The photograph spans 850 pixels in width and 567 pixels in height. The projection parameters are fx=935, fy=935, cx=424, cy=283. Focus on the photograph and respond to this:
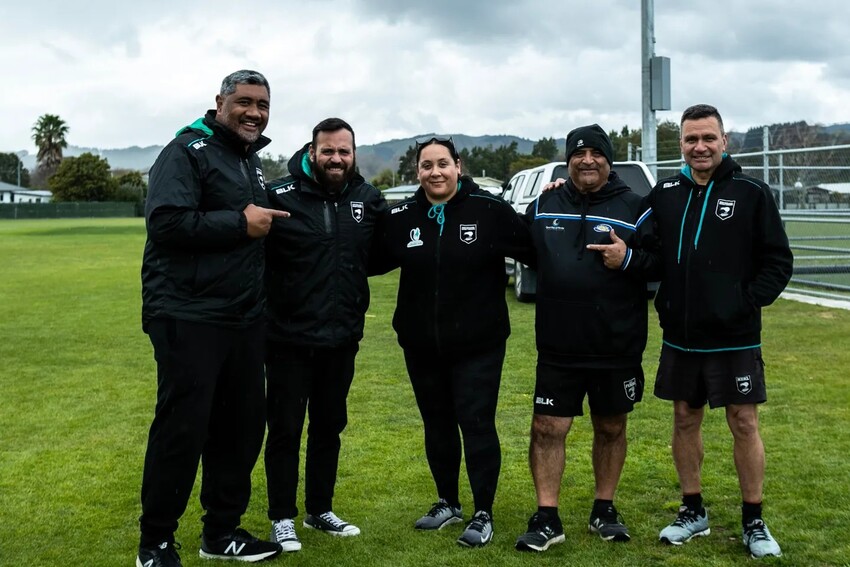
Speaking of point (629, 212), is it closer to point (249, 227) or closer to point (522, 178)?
point (249, 227)

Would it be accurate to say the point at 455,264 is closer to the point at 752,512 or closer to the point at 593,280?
the point at 593,280

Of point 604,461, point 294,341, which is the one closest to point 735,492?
point 604,461

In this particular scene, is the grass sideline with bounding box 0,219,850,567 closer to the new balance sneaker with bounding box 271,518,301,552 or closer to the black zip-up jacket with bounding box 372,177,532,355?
the new balance sneaker with bounding box 271,518,301,552

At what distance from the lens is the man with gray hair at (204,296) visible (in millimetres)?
3865

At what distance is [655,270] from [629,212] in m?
0.31

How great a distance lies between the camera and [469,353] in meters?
4.50

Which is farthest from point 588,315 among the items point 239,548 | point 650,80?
point 650,80

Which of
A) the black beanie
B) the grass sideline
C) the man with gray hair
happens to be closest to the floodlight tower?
the grass sideline

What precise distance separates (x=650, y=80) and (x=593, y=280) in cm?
1335

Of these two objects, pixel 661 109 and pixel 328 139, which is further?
pixel 661 109

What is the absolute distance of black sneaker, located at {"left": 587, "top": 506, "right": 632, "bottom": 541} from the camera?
173 inches

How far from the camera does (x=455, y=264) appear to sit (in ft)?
14.5

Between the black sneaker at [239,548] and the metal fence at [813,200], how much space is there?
10.9 meters

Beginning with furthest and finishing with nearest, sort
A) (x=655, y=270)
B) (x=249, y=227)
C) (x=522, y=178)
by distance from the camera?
1. (x=522, y=178)
2. (x=655, y=270)
3. (x=249, y=227)
